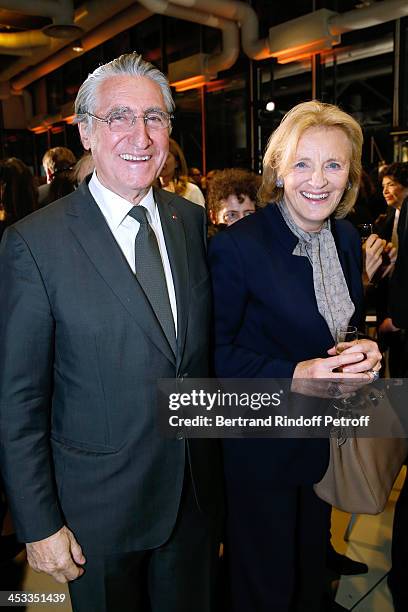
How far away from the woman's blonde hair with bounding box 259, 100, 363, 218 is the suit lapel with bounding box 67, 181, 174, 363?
580mm

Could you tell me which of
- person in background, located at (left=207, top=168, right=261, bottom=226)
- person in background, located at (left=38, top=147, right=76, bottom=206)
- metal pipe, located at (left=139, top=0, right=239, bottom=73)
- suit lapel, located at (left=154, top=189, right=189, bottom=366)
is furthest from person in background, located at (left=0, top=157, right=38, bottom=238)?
metal pipe, located at (left=139, top=0, right=239, bottom=73)

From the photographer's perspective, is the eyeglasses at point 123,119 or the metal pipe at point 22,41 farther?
the metal pipe at point 22,41

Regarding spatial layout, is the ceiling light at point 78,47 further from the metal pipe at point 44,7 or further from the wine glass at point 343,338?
the wine glass at point 343,338

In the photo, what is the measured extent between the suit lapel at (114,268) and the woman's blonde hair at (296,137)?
580 millimetres

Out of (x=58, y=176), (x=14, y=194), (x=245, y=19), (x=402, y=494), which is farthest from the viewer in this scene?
(x=245, y=19)

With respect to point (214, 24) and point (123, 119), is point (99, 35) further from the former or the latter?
point (123, 119)

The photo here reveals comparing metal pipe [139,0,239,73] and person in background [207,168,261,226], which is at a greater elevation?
metal pipe [139,0,239,73]

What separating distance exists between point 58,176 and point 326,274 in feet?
8.24

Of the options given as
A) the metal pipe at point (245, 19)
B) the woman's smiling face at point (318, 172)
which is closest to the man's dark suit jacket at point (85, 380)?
the woman's smiling face at point (318, 172)

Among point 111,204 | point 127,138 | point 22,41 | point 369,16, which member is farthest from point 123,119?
point 22,41

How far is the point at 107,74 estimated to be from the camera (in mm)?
1312

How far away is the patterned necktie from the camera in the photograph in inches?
51.7

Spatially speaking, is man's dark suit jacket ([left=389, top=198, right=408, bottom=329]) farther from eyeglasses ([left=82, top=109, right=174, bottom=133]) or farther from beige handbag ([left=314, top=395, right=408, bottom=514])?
eyeglasses ([left=82, top=109, right=174, bottom=133])

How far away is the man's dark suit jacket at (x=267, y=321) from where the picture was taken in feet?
4.96
